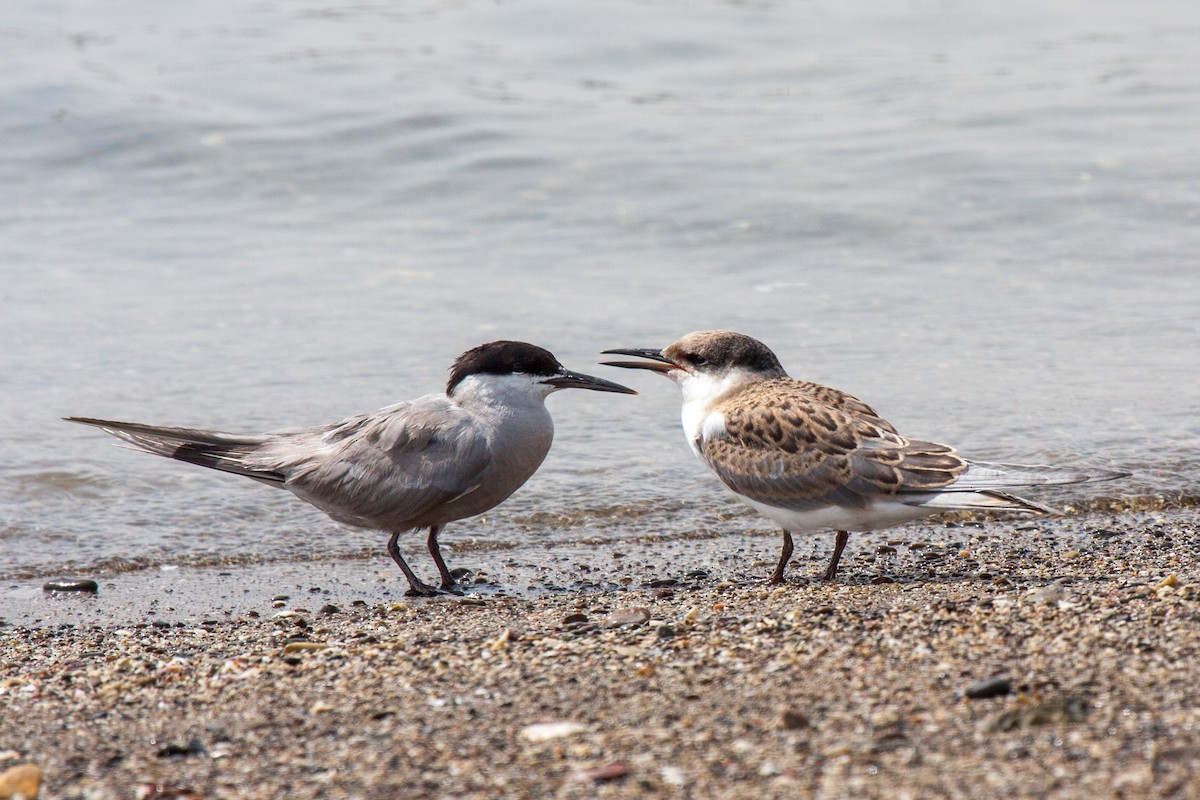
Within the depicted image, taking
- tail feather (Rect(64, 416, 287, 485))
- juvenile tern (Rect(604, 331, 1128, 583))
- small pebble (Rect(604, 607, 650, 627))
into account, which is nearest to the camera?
small pebble (Rect(604, 607, 650, 627))

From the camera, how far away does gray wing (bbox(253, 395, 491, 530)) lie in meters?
5.77

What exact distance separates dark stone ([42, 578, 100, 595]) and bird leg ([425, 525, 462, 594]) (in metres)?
1.37

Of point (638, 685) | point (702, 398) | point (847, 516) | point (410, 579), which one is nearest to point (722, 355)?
point (702, 398)

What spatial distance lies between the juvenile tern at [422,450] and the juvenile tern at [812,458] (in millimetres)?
401

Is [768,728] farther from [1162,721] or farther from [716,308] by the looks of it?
[716,308]

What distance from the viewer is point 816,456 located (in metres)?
5.42

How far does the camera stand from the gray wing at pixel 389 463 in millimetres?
5766

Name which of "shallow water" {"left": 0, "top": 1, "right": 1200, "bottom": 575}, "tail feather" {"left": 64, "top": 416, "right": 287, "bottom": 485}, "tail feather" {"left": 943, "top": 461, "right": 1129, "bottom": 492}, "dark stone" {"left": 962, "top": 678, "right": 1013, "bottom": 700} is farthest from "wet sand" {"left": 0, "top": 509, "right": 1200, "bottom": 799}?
"shallow water" {"left": 0, "top": 1, "right": 1200, "bottom": 575}

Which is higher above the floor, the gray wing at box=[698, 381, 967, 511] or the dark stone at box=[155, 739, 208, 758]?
the gray wing at box=[698, 381, 967, 511]

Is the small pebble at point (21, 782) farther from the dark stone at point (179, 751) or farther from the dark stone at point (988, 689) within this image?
the dark stone at point (988, 689)

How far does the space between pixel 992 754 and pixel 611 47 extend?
13290 millimetres

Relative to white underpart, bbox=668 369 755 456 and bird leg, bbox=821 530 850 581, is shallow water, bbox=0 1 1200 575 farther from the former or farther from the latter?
bird leg, bbox=821 530 850 581

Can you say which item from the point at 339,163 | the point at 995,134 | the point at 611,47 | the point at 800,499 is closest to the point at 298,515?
the point at 800,499

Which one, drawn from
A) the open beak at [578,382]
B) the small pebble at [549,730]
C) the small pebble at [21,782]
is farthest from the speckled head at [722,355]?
the small pebble at [21,782]
